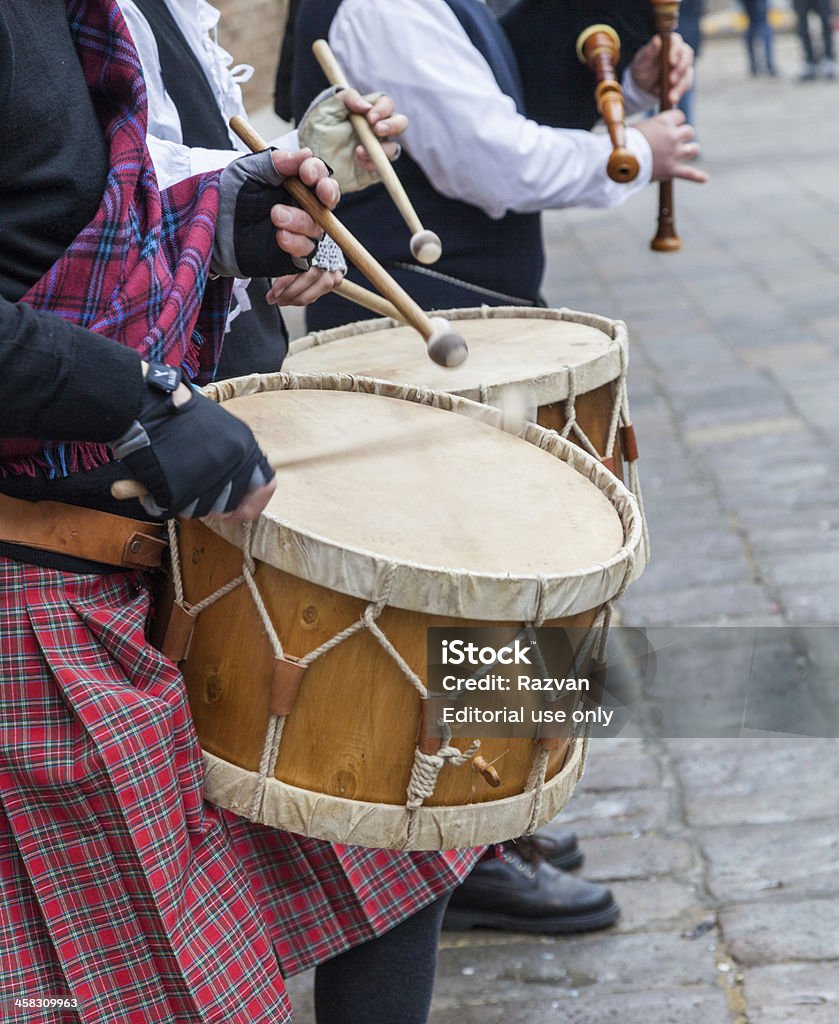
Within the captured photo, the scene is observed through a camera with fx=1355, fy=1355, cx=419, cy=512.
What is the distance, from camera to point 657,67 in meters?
2.89

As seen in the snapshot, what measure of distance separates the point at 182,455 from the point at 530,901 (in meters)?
1.39

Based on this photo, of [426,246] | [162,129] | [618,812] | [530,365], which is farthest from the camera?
[618,812]

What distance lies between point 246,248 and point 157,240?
134mm

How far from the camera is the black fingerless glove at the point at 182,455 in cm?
124

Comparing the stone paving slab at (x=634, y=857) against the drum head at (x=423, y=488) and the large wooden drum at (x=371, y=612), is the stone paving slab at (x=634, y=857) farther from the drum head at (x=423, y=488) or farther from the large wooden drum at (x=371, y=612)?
the drum head at (x=423, y=488)

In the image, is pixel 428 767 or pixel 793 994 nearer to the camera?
pixel 428 767

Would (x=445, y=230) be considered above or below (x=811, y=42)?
above

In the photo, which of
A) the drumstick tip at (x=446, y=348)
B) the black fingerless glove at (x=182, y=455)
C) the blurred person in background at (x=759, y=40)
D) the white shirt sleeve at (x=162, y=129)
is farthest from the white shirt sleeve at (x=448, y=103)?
the blurred person in background at (x=759, y=40)

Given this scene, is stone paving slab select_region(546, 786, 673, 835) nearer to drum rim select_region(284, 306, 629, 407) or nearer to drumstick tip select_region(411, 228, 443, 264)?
drum rim select_region(284, 306, 629, 407)

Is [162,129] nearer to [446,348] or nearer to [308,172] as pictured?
[308,172]

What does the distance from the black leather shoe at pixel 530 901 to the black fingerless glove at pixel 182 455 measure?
1.24m

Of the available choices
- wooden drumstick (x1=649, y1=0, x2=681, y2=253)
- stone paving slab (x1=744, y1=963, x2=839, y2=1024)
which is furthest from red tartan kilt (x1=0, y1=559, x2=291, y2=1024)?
wooden drumstick (x1=649, y1=0, x2=681, y2=253)

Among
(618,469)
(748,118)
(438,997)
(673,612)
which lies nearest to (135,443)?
(618,469)

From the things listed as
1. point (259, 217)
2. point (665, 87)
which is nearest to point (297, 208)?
point (259, 217)
